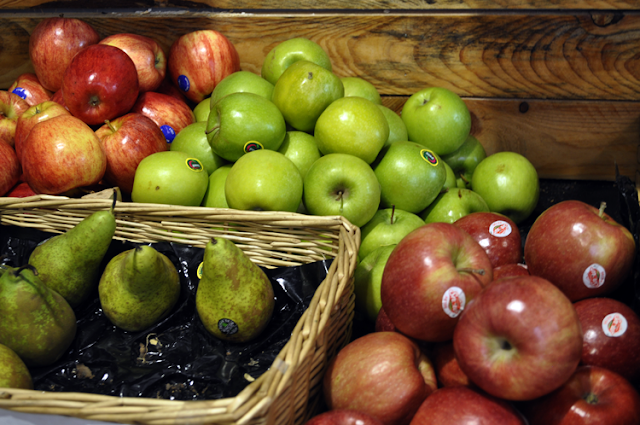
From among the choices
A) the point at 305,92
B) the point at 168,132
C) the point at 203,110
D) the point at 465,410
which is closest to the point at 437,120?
the point at 305,92

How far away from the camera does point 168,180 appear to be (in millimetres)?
1452

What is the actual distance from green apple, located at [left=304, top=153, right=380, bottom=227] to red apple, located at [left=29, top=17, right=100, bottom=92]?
1212 millimetres

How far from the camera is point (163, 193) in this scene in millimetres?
1454

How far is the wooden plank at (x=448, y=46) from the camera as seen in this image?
1897 millimetres

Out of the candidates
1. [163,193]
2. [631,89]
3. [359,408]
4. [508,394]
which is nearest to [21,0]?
[163,193]

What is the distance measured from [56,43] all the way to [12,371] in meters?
1.44

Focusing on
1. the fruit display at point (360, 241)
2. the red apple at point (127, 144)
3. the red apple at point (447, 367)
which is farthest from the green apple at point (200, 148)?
the red apple at point (447, 367)

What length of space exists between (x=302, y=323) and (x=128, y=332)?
0.50m

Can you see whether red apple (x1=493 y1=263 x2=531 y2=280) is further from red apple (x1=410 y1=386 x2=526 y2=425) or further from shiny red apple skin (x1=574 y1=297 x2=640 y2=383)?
red apple (x1=410 y1=386 x2=526 y2=425)

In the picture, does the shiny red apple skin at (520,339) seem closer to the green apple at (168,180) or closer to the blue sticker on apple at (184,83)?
the green apple at (168,180)

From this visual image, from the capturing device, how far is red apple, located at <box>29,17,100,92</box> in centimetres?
186

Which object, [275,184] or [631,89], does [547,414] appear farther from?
[631,89]

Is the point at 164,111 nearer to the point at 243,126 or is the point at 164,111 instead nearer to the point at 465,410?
the point at 243,126

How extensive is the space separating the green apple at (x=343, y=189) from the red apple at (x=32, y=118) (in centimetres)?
99
